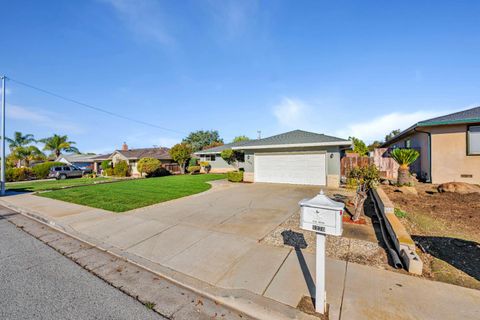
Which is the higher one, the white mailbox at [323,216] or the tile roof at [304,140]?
the tile roof at [304,140]

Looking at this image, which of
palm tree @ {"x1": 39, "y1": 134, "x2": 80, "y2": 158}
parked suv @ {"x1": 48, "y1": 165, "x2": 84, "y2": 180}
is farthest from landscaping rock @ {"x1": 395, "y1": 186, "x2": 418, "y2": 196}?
palm tree @ {"x1": 39, "y1": 134, "x2": 80, "y2": 158}

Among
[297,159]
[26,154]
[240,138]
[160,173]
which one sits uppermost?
[240,138]

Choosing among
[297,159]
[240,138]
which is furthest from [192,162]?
[240,138]

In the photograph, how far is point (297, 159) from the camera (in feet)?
44.6

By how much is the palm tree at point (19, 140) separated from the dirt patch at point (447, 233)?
47.8 metres

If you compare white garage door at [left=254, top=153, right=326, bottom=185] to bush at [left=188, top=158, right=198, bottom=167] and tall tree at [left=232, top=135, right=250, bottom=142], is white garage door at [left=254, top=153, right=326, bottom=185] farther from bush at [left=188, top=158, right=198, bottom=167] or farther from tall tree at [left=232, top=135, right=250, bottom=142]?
tall tree at [left=232, top=135, right=250, bottom=142]

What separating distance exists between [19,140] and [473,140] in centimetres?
5184

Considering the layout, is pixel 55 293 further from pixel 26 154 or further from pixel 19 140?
pixel 19 140

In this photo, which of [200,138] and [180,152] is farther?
[200,138]

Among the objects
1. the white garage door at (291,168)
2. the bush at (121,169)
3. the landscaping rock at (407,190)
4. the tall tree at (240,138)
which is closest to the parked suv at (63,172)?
the bush at (121,169)

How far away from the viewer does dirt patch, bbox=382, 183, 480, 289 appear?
330cm

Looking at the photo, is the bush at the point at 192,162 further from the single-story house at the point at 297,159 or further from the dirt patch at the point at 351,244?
the dirt patch at the point at 351,244

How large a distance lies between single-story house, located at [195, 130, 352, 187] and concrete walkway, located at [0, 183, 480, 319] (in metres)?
6.25

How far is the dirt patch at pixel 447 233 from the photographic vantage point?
130 inches
